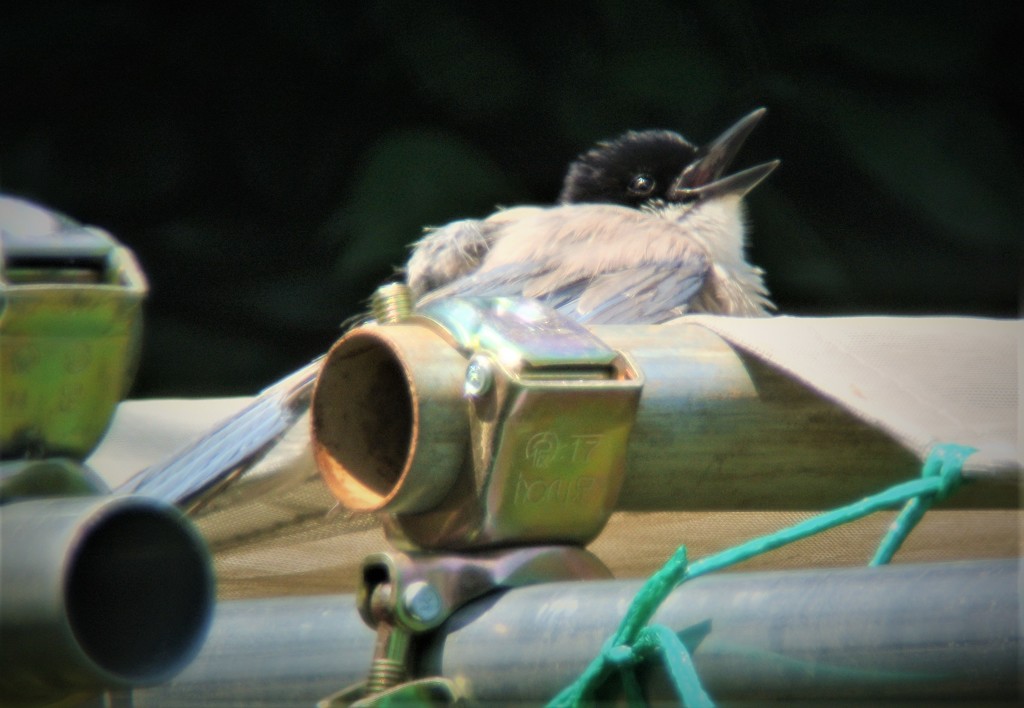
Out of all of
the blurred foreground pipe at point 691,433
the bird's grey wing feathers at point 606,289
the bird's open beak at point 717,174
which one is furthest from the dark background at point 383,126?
the blurred foreground pipe at point 691,433

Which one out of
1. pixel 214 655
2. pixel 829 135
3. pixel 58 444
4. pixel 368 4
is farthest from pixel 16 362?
pixel 829 135

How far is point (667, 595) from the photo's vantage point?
0.62 m

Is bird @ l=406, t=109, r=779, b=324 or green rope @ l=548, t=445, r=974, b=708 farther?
bird @ l=406, t=109, r=779, b=324

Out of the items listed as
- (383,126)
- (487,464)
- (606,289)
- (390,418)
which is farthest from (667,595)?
(383,126)

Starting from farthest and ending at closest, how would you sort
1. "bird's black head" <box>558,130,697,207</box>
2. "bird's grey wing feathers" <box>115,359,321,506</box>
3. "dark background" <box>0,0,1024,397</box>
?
1. "bird's black head" <box>558,130,697,207</box>
2. "dark background" <box>0,0,1024,397</box>
3. "bird's grey wing feathers" <box>115,359,321,506</box>

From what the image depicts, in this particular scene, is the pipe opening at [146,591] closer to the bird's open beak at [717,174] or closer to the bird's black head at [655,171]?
the bird's open beak at [717,174]

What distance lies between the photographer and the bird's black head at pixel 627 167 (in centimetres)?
261

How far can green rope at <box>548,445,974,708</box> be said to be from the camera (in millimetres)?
587

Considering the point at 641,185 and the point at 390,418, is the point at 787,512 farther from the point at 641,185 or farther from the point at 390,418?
the point at 641,185

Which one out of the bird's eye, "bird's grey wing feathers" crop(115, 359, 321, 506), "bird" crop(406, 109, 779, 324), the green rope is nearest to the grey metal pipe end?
the green rope

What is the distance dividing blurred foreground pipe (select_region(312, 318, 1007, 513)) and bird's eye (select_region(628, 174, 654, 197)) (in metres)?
1.89

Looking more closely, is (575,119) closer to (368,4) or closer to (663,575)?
(368,4)

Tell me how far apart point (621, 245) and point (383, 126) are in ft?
1.49

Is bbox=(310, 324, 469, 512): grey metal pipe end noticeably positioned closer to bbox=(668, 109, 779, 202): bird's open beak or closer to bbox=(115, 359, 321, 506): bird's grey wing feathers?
Answer: bbox=(115, 359, 321, 506): bird's grey wing feathers
